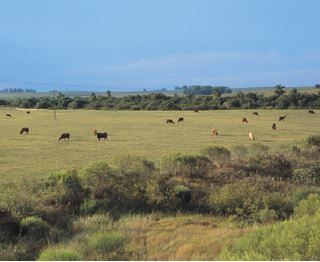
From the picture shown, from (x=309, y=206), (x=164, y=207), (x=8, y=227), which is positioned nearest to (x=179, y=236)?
(x=164, y=207)

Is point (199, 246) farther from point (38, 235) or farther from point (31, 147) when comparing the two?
point (31, 147)

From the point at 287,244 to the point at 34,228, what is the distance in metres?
6.83

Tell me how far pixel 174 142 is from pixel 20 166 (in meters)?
13.4

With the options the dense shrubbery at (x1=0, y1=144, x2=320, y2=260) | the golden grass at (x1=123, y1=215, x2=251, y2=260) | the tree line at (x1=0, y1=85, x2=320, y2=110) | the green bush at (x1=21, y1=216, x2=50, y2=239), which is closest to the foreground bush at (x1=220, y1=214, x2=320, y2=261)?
the golden grass at (x1=123, y1=215, x2=251, y2=260)

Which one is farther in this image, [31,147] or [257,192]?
[31,147]

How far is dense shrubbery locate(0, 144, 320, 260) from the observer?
39.1 ft

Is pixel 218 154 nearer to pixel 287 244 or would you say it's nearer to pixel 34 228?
pixel 34 228

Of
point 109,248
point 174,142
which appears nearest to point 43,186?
point 109,248

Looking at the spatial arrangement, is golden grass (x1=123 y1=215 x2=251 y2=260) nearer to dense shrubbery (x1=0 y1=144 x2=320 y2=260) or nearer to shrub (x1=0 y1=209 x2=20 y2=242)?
dense shrubbery (x1=0 y1=144 x2=320 y2=260)

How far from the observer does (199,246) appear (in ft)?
40.0

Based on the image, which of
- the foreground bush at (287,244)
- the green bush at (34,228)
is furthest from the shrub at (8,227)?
the foreground bush at (287,244)

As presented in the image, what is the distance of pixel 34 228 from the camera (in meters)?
12.6

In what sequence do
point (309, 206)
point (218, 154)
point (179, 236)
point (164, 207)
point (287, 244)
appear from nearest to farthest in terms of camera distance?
point (287, 244)
point (179, 236)
point (309, 206)
point (164, 207)
point (218, 154)

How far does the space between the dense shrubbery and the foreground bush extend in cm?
321
